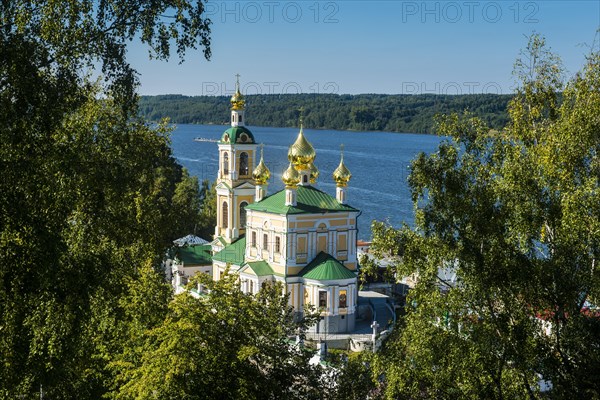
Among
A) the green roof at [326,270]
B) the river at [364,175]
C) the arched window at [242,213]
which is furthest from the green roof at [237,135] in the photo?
the green roof at [326,270]

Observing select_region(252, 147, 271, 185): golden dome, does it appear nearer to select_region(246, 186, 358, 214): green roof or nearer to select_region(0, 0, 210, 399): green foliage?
select_region(246, 186, 358, 214): green roof

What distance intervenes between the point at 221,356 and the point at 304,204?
15.9 meters

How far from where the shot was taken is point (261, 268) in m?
24.8

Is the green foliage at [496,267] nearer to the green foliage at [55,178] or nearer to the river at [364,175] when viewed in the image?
the green foliage at [55,178]

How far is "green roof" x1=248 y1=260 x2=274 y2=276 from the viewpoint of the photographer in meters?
24.7

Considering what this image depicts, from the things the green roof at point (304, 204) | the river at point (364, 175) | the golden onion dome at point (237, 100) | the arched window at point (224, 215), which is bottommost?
the river at point (364, 175)

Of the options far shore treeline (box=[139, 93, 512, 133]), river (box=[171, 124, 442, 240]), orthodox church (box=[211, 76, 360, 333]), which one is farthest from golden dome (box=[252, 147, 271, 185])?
far shore treeline (box=[139, 93, 512, 133])

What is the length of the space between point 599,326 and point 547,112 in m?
4.28

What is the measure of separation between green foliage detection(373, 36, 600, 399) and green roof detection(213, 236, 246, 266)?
56.0 feet

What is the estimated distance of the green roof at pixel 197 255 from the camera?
30438 mm

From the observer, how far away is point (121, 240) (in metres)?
11.5

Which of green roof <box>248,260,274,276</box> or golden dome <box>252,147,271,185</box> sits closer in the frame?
green roof <box>248,260,274,276</box>

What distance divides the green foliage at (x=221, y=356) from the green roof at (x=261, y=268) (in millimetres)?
13944

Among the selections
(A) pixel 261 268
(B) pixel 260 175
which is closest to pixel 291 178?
(B) pixel 260 175
